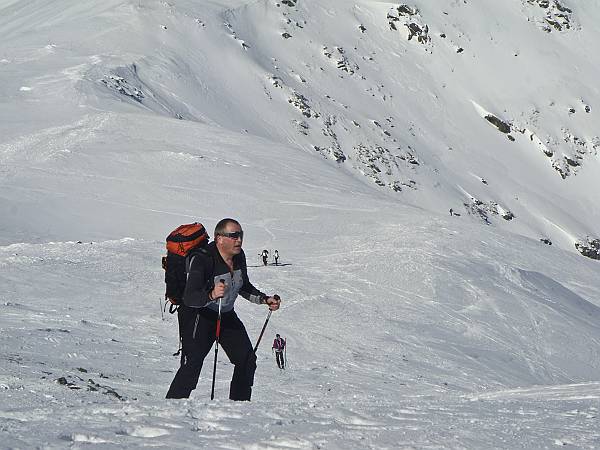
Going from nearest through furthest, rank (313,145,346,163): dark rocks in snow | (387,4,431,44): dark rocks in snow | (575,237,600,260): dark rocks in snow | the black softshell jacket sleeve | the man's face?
1. the black softshell jacket sleeve
2. the man's face
3. (575,237,600,260): dark rocks in snow
4. (313,145,346,163): dark rocks in snow
5. (387,4,431,44): dark rocks in snow

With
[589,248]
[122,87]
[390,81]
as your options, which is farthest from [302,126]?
[589,248]

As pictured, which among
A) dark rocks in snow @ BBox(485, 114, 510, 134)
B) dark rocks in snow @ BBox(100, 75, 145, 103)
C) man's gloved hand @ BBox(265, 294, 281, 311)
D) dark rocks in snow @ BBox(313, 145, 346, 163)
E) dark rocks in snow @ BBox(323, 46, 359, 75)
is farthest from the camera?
dark rocks in snow @ BBox(323, 46, 359, 75)

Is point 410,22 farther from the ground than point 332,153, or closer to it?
farther from the ground

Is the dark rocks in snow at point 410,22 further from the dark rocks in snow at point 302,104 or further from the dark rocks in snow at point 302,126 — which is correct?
the dark rocks in snow at point 302,126

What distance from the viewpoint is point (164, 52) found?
86.5 meters

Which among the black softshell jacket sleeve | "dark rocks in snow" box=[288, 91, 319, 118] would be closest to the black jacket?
the black softshell jacket sleeve

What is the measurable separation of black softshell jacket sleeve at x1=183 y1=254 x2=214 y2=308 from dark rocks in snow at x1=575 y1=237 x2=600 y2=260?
274 feet

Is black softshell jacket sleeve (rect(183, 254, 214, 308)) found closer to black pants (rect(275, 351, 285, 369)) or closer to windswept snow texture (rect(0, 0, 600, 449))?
windswept snow texture (rect(0, 0, 600, 449))

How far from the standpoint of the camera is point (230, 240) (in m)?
7.48

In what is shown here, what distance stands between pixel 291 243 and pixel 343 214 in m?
5.25

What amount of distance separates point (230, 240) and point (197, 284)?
0.52m

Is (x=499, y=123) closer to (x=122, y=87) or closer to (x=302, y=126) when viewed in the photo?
(x=302, y=126)

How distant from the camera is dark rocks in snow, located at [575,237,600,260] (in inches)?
3378

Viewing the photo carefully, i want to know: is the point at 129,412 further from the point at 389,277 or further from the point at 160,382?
the point at 389,277
